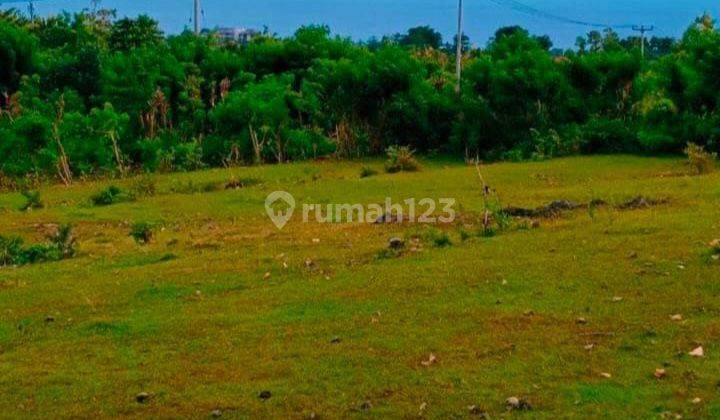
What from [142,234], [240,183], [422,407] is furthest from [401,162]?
[422,407]

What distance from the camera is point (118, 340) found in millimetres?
10391

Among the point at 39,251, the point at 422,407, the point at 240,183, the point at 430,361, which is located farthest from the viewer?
the point at 240,183

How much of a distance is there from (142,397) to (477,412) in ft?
8.04

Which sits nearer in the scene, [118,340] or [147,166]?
[118,340]

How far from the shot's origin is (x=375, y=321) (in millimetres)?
10500

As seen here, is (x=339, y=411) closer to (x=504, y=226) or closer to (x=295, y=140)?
(x=504, y=226)

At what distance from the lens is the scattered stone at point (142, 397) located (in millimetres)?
8572

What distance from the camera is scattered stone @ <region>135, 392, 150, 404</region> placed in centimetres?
857

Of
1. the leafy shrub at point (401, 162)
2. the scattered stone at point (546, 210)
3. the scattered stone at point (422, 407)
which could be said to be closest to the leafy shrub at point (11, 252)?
the scattered stone at point (546, 210)

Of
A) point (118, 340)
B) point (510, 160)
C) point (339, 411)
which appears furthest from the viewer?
point (510, 160)

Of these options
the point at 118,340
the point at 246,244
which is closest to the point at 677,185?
the point at 246,244

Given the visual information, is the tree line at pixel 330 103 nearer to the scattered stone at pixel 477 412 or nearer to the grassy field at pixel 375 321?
the grassy field at pixel 375 321

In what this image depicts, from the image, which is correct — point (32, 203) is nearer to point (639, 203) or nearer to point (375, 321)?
point (639, 203)

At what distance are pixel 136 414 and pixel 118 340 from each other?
7.06 ft
